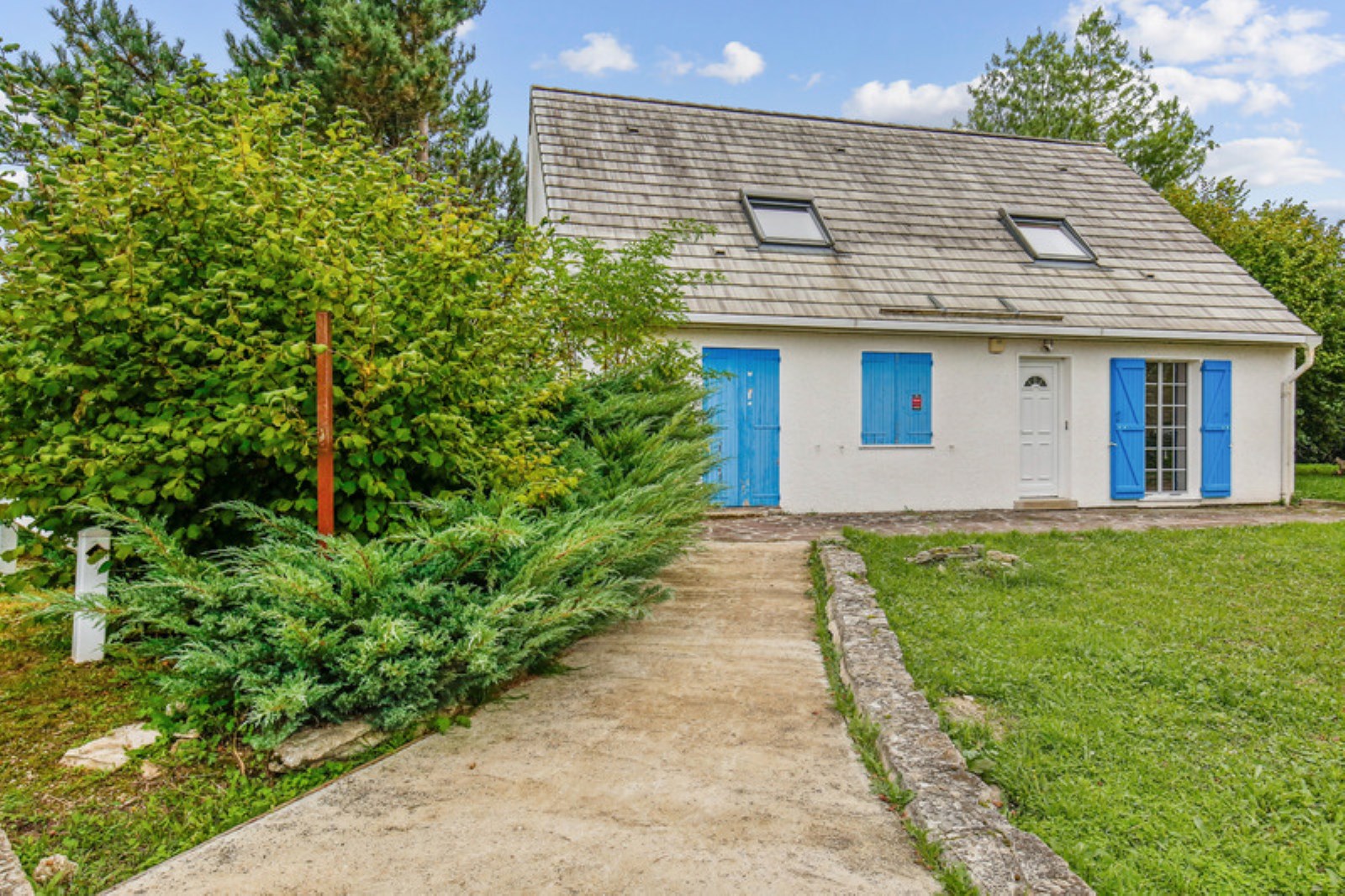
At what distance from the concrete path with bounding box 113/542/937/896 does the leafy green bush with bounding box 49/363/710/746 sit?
31cm

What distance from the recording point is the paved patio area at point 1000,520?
8375mm

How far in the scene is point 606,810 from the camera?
A: 8.45ft

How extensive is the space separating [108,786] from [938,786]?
2.80 metres

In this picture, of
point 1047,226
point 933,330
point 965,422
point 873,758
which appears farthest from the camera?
point 1047,226

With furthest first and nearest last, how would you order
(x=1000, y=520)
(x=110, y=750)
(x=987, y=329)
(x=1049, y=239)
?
1. (x=1049, y=239)
2. (x=987, y=329)
3. (x=1000, y=520)
4. (x=110, y=750)

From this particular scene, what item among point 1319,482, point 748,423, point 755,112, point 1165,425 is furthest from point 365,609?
point 1319,482

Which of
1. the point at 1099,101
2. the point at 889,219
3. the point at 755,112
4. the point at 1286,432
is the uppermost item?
the point at 1099,101

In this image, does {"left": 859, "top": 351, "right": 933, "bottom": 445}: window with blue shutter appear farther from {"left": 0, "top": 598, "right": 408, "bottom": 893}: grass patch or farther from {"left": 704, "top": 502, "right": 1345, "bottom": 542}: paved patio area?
{"left": 0, "top": 598, "right": 408, "bottom": 893}: grass patch

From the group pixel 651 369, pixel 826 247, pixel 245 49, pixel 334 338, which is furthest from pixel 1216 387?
pixel 245 49

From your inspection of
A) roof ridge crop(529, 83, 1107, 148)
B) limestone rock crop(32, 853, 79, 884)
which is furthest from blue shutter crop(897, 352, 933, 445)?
limestone rock crop(32, 853, 79, 884)

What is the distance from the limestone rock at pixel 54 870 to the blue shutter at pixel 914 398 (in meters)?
9.24

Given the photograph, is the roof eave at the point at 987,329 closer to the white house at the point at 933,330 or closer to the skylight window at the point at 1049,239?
the white house at the point at 933,330

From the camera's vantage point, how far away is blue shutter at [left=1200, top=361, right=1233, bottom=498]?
10969mm

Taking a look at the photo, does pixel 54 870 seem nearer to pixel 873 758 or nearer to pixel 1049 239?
pixel 873 758
